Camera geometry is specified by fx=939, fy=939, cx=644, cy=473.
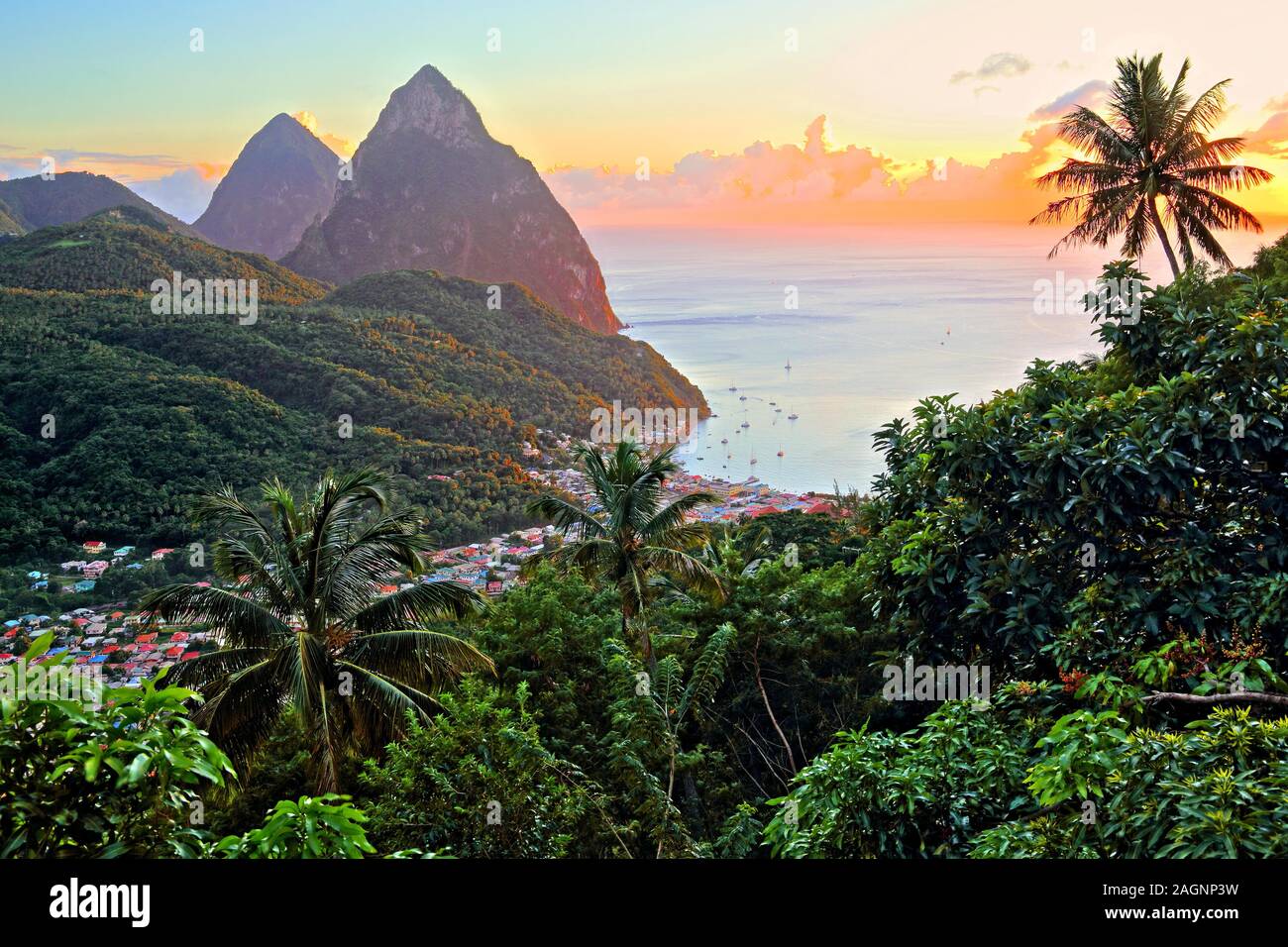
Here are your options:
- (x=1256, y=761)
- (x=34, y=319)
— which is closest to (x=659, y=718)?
(x=1256, y=761)

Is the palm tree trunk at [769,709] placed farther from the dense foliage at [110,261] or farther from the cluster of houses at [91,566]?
the dense foliage at [110,261]

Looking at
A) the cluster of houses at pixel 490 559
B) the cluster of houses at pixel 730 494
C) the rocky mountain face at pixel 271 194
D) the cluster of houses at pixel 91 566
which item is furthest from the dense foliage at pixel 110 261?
the rocky mountain face at pixel 271 194

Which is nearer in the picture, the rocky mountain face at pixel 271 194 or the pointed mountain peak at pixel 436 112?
the pointed mountain peak at pixel 436 112

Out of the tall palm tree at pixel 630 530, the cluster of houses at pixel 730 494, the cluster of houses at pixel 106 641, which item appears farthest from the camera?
the cluster of houses at pixel 730 494

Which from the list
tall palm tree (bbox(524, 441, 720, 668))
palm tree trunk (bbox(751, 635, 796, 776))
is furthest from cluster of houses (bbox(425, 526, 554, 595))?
palm tree trunk (bbox(751, 635, 796, 776))

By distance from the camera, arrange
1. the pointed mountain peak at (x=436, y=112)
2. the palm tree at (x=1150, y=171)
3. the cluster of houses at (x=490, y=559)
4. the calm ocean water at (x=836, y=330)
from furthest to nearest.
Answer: the pointed mountain peak at (x=436, y=112)
the calm ocean water at (x=836, y=330)
the cluster of houses at (x=490, y=559)
the palm tree at (x=1150, y=171)

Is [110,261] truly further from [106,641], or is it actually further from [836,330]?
[836,330]
